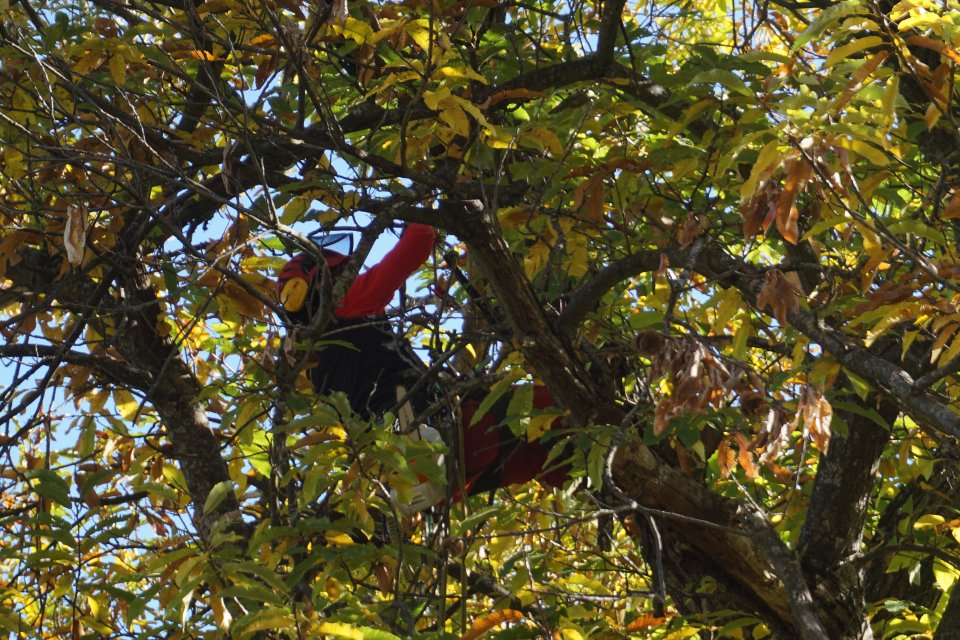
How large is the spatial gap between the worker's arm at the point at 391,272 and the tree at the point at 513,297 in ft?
0.53

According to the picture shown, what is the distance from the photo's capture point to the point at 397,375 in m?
4.21

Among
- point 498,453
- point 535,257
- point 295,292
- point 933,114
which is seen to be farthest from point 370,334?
point 933,114

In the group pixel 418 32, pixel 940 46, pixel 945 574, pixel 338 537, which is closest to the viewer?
pixel 940 46

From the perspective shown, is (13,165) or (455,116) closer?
(455,116)

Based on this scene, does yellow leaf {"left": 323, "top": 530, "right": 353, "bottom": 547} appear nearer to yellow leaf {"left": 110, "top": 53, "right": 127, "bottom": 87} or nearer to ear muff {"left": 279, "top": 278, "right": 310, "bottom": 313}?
ear muff {"left": 279, "top": 278, "right": 310, "bottom": 313}

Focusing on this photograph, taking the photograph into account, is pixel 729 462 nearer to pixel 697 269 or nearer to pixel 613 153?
pixel 697 269

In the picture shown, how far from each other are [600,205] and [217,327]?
203cm

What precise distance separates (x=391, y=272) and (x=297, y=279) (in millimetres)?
617

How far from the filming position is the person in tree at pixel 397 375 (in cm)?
379

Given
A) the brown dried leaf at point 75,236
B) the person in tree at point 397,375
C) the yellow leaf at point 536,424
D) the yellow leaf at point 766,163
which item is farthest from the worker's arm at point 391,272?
the yellow leaf at point 766,163

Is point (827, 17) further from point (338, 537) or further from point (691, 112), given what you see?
point (338, 537)

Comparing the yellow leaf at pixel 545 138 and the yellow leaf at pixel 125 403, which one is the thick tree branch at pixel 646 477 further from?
the yellow leaf at pixel 125 403

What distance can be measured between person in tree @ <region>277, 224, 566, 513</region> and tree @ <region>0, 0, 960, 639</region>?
165 mm

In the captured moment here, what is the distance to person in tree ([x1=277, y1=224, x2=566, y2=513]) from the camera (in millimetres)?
3789
